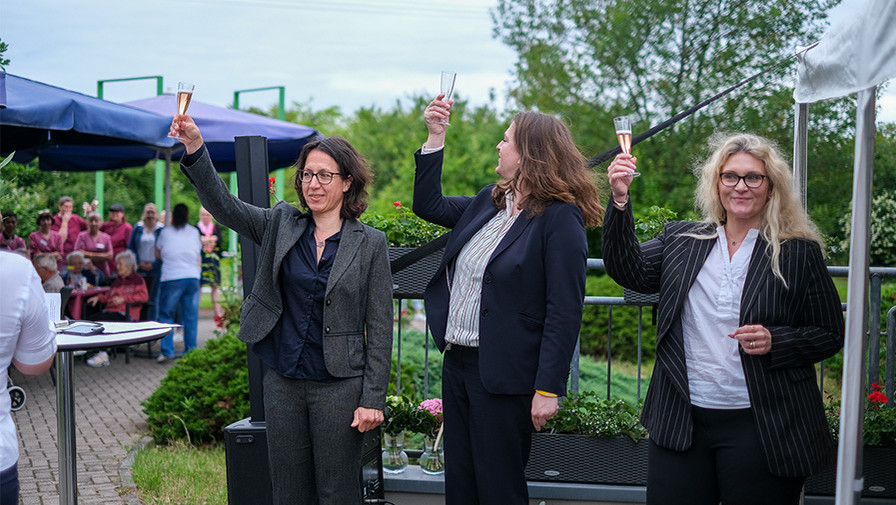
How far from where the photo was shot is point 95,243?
32.3ft

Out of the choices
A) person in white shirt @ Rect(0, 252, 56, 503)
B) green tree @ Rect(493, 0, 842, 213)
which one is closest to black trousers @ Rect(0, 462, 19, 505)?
person in white shirt @ Rect(0, 252, 56, 503)

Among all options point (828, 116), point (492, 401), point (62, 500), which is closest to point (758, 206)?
point (492, 401)

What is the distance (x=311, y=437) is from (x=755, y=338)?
5.09 ft

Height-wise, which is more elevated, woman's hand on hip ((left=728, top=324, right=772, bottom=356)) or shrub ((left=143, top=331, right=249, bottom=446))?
woman's hand on hip ((left=728, top=324, right=772, bottom=356))

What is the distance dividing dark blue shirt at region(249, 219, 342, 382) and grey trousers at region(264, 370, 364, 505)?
57mm

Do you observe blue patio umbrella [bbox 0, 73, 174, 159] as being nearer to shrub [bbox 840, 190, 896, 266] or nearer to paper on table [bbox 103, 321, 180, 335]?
paper on table [bbox 103, 321, 180, 335]

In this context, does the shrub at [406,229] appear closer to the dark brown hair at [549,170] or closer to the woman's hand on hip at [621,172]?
the dark brown hair at [549,170]

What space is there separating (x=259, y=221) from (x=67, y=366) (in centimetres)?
122

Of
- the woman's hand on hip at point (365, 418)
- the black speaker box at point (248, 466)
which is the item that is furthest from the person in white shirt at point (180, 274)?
the woman's hand on hip at point (365, 418)

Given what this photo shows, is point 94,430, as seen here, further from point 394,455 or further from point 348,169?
point 348,169

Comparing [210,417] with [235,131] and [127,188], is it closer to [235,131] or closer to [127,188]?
[235,131]

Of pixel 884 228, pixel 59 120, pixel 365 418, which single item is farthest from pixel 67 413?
pixel 884 228

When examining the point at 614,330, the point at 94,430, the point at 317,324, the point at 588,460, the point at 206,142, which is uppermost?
the point at 206,142

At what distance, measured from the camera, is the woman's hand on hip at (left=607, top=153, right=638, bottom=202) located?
238 cm
